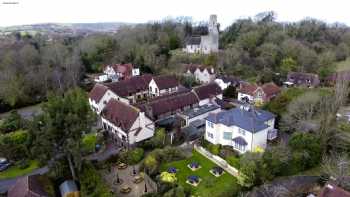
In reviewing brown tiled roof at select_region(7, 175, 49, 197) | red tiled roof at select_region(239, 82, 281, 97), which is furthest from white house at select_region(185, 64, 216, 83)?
brown tiled roof at select_region(7, 175, 49, 197)

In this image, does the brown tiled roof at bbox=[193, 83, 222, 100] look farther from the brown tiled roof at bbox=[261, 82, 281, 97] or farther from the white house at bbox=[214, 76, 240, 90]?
the brown tiled roof at bbox=[261, 82, 281, 97]

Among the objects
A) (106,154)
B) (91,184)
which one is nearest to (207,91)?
(106,154)

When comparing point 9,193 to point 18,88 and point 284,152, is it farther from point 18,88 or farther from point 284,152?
point 18,88

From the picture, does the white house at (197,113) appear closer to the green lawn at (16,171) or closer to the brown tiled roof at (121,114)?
the brown tiled roof at (121,114)

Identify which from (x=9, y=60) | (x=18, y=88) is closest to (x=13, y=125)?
(x=18, y=88)

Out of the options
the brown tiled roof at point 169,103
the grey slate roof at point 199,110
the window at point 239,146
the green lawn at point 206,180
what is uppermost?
the brown tiled roof at point 169,103

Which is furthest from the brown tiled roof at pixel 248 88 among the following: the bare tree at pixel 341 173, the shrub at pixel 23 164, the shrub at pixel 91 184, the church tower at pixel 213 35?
the shrub at pixel 23 164
